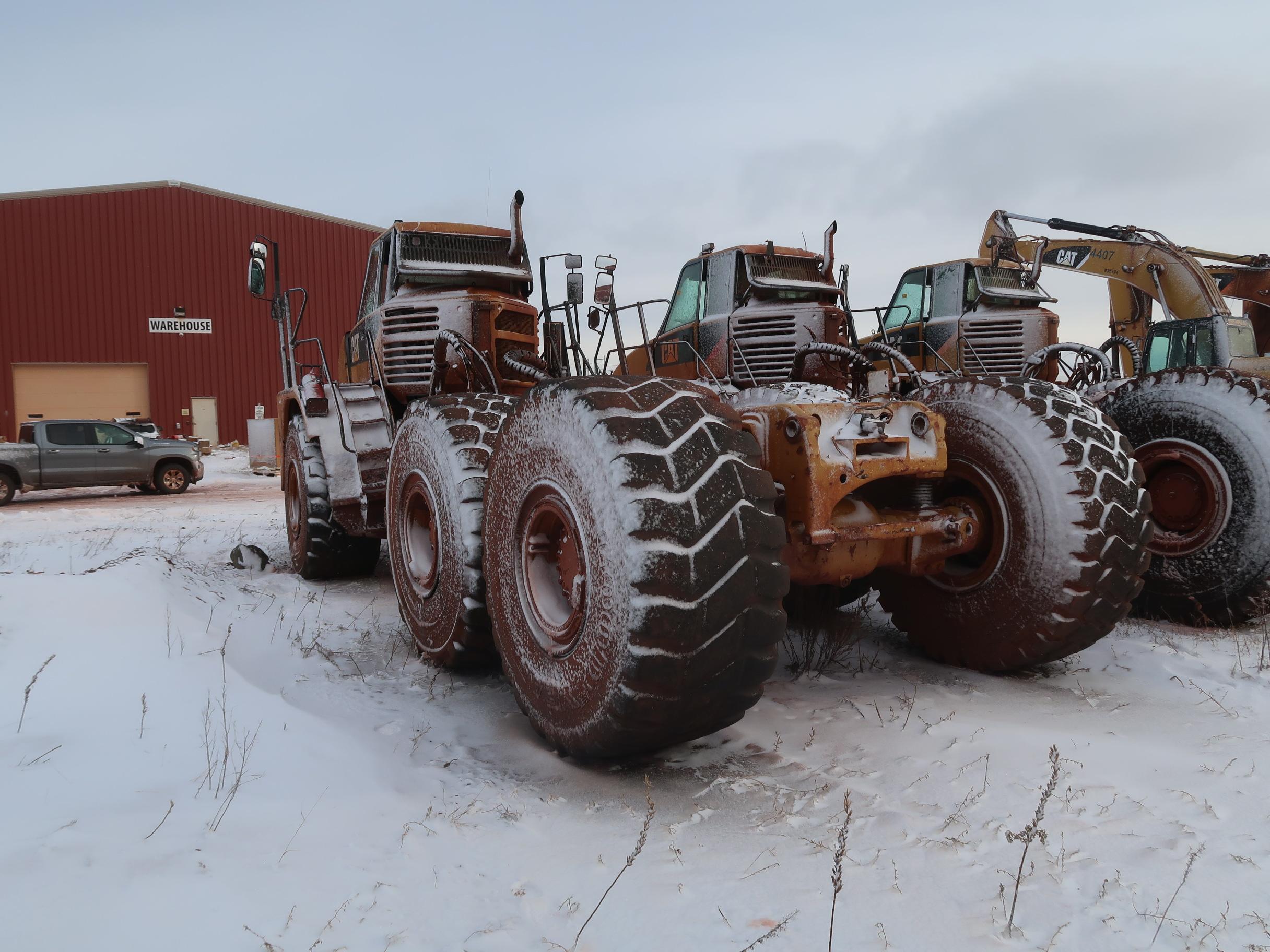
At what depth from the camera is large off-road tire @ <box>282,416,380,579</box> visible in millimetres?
6609

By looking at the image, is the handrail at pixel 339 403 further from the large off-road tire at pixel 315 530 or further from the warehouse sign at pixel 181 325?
the warehouse sign at pixel 181 325

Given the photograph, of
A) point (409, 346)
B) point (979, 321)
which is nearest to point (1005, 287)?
point (979, 321)

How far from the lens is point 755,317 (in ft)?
23.0

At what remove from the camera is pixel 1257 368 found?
11.6 meters

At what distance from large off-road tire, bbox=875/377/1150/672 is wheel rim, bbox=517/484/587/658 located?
6.27ft

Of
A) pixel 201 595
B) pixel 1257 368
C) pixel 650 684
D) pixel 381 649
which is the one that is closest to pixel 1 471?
pixel 201 595

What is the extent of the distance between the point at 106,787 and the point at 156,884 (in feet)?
Result: 2.08

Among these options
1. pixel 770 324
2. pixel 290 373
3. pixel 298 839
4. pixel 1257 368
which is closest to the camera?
pixel 298 839

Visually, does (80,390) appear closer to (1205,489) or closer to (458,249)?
(458,249)

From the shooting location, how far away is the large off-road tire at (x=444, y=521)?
4.01m

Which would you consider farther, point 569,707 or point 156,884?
point 569,707

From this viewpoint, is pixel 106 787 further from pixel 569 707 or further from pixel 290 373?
pixel 290 373

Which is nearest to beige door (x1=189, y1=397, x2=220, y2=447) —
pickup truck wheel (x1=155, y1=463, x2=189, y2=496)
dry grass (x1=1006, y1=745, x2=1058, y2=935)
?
pickup truck wheel (x1=155, y1=463, x2=189, y2=496)

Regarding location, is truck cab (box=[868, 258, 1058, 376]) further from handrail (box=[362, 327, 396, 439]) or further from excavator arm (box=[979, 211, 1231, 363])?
handrail (box=[362, 327, 396, 439])
